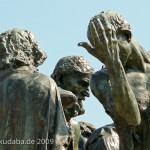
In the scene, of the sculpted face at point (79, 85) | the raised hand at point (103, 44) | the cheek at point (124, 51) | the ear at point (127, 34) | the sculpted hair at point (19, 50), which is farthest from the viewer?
the sculpted face at point (79, 85)

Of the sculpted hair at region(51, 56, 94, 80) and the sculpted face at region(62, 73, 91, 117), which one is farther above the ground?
the sculpted hair at region(51, 56, 94, 80)

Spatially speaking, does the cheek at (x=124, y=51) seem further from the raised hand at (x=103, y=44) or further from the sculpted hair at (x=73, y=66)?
the sculpted hair at (x=73, y=66)

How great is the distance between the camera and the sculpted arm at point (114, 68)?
15.3m

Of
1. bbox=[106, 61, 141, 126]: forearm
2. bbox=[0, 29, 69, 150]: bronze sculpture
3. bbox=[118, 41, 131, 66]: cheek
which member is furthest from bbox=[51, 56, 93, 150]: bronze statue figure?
bbox=[0, 29, 69, 150]: bronze sculpture

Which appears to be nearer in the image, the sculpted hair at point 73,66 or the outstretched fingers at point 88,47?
the outstretched fingers at point 88,47

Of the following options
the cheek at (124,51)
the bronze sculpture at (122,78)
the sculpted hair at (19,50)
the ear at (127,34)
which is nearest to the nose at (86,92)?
the bronze sculpture at (122,78)

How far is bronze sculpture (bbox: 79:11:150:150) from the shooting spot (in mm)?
15398

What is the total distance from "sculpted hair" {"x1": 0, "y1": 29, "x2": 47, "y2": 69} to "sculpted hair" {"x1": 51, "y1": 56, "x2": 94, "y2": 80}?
225 centimetres

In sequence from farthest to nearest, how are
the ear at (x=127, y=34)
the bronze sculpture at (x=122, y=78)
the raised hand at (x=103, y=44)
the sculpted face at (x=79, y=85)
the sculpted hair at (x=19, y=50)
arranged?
the sculpted face at (x=79, y=85)
the ear at (x=127, y=34)
the bronze sculpture at (x=122, y=78)
the raised hand at (x=103, y=44)
the sculpted hair at (x=19, y=50)

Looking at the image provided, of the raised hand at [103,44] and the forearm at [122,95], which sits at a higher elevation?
the raised hand at [103,44]

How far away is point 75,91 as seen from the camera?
1750cm

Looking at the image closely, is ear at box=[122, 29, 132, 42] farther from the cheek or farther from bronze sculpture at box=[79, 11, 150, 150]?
the cheek

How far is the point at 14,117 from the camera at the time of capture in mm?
14477

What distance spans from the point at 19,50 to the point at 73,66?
2.62 metres
